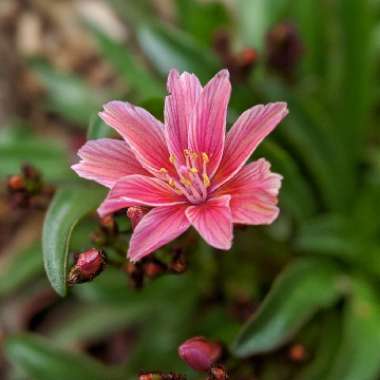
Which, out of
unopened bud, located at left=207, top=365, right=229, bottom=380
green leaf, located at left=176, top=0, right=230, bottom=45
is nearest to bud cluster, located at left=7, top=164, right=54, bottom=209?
unopened bud, located at left=207, top=365, right=229, bottom=380

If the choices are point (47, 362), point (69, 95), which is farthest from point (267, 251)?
point (69, 95)

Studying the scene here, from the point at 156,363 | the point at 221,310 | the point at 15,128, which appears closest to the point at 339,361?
the point at 221,310

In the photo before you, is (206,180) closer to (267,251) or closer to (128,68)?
(267,251)

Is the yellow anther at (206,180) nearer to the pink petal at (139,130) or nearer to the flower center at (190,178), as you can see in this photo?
the flower center at (190,178)

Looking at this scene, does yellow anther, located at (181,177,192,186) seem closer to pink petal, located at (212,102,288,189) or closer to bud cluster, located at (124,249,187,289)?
pink petal, located at (212,102,288,189)

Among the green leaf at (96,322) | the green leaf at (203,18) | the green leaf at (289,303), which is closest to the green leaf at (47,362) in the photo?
the green leaf at (96,322)
